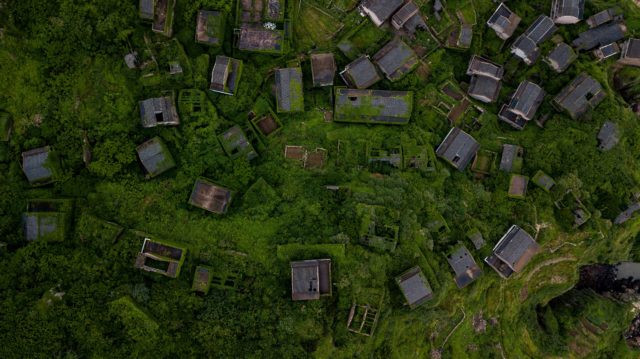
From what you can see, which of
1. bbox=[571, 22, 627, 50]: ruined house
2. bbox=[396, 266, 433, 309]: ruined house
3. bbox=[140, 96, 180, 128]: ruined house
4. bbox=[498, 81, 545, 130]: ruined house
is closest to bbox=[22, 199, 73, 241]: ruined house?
bbox=[140, 96, 180, 128]: ruined house

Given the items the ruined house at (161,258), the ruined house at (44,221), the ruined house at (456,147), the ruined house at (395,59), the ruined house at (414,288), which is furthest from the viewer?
the ruined house at (456,147)

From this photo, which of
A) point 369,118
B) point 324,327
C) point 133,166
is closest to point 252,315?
point 324,327

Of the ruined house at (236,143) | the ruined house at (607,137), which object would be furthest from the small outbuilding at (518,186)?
the ruined house at (236,143)

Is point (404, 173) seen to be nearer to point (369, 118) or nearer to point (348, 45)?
point (369, 118)

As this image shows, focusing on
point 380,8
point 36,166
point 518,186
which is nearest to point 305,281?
point 518,186

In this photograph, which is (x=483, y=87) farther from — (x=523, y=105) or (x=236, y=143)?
(x=236, y=143)

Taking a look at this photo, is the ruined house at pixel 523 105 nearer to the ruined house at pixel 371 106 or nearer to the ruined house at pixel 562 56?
the ruined house at pixel 562 56
